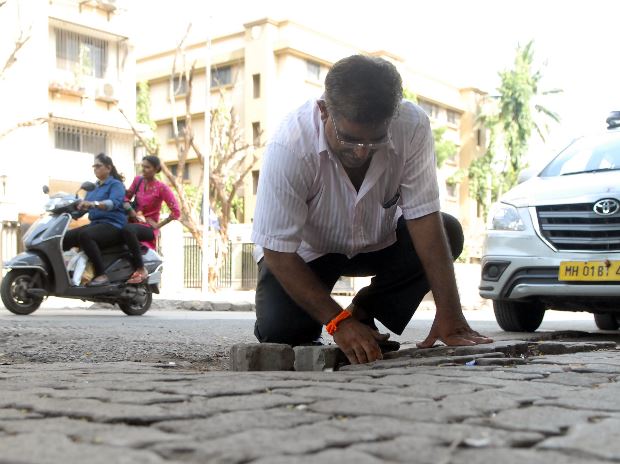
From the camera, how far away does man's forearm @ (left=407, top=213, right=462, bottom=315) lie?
363 centimetres

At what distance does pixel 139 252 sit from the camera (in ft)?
30.8

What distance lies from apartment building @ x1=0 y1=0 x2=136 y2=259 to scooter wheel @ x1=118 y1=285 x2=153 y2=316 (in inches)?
592

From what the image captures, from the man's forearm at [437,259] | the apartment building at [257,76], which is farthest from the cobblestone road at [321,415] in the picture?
the apartment building at [257,76]

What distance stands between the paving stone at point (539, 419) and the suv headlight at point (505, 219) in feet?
13.5

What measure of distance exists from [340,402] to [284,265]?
1.25 meters

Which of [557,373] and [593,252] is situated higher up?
[593,252]

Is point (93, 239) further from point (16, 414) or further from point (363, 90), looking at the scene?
point (16, 414)

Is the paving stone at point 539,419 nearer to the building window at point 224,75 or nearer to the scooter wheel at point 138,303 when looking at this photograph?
the scooter wheel at point 138,303

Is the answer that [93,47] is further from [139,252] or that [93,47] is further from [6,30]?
[139,252]

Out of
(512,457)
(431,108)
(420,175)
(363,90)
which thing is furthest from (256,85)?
(512,457)

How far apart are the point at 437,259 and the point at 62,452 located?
2.27 m

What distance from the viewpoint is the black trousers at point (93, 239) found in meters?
9.12

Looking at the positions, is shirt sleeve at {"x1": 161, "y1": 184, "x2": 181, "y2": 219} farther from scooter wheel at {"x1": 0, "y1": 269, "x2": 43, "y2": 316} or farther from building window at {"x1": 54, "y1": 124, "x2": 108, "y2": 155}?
building window at {"x1": 54, "y1": 124, "x2": 108, "y2": 155}

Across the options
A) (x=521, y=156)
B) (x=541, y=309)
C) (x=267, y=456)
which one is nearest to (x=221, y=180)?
(x=541, y=309)
